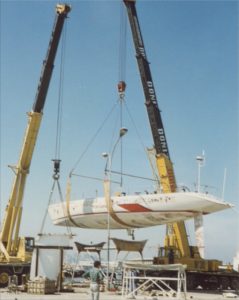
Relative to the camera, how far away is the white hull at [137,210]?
26.1 metres

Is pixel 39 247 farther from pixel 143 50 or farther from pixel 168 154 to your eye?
pixel 143 50

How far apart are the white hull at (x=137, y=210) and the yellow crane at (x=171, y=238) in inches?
39.1

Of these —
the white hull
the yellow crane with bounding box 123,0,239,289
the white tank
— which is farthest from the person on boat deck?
the white hull

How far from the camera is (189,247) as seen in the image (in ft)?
88.7

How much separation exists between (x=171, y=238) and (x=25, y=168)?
10461 mm

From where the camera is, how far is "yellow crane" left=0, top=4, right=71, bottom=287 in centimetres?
2756

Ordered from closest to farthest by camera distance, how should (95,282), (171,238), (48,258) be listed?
1. (95,282)
2. (48,258)
3. (171,238)

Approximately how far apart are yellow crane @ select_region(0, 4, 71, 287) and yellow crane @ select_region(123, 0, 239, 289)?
5715 mm

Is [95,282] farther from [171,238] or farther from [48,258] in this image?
[171,238]

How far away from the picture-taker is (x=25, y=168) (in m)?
28.6

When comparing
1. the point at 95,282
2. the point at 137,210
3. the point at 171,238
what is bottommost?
the point at 95,282

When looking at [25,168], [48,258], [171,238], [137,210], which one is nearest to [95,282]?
[48,258]

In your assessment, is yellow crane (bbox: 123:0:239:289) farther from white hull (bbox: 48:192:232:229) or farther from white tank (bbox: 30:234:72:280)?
white tank (bbox: 30:234:72:280)

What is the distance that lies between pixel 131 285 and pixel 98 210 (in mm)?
10736
